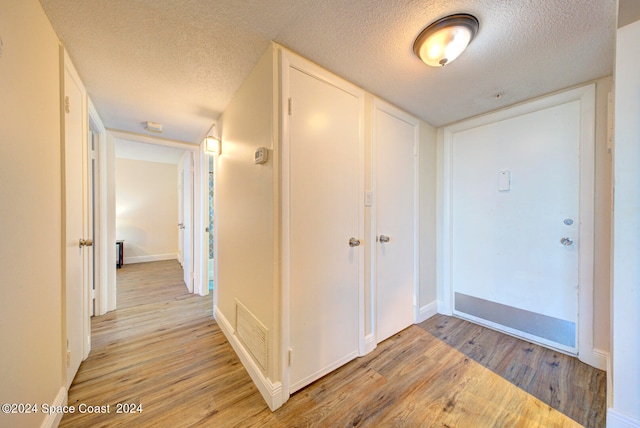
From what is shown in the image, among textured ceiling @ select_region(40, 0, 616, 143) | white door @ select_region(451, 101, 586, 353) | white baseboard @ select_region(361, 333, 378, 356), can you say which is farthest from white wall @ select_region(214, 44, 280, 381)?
white door @ select_region(451, 101, 586, 353)

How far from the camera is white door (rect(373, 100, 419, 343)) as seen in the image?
192 centimetres

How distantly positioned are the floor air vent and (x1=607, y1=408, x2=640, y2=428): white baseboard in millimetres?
1799

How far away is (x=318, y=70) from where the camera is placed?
148 cm

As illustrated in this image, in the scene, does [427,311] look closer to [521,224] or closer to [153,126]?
[521,224]

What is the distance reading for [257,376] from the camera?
1475mm

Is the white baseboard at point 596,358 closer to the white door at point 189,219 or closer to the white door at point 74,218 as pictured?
the white door at point 74,218

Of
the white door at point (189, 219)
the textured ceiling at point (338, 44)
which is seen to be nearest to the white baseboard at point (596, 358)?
the textured ceiling at point (338, 44)

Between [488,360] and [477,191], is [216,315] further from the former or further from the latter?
[477,191]

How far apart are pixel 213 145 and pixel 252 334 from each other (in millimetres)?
1720

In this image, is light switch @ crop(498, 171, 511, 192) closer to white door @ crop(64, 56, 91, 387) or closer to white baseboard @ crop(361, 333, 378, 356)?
white baseboard @ crop(361, 333, 378, 356)

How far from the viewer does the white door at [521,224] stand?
1789mm

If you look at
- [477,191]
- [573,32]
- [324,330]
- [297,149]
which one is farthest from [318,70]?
[477,191]

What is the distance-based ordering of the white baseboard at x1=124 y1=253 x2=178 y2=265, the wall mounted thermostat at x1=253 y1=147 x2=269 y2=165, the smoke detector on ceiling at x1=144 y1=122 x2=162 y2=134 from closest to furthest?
the wall mounted thermostat at x1=253 y1=147 x2=269 y2=165, the smoke detector on ceiling at x1=144 y1=122 x2=162 y2=134, the white baseboard at x1=124 y1=253 x2=178 y2=265

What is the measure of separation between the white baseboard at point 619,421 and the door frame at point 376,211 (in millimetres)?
1243
